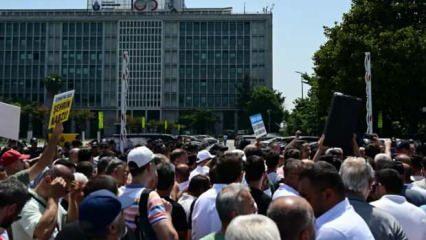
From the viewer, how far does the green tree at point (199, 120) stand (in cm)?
9938

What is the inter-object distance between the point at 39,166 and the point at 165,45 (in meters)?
99.8

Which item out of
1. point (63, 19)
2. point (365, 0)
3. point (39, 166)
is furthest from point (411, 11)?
point (63, 19)

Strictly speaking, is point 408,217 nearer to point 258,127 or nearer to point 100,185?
point 100,185

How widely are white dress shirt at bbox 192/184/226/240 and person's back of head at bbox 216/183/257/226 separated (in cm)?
126

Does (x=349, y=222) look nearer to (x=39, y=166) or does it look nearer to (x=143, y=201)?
(x=143, y=201)

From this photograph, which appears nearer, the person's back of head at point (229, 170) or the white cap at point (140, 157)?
the white cap at point (140, 157)

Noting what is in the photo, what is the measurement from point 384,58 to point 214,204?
88.1ft

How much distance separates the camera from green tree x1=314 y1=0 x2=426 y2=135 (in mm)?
29875

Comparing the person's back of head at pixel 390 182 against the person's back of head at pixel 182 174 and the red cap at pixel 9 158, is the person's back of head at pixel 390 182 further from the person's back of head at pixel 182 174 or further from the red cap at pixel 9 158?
the red cap at pixel 9 158

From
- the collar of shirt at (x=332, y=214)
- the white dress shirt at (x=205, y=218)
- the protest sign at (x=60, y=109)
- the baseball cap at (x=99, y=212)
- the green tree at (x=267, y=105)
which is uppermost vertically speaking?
the green tree at (x=267, y=105)

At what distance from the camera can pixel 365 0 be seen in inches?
1308

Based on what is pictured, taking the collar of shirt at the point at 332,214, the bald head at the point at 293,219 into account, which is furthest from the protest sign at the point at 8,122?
the bald head at the point at 293,219

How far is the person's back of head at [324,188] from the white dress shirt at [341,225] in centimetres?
7

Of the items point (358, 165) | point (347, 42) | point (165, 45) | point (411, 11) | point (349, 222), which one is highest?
point (165, 45)
